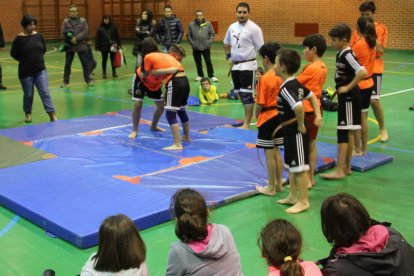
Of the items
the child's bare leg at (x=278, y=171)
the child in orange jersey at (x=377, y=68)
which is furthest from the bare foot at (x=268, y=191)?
the child in orange jersey at (x=377, y=68)

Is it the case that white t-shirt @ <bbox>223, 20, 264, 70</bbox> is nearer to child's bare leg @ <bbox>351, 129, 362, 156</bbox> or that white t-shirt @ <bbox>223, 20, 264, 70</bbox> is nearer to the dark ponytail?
the dark ponytail

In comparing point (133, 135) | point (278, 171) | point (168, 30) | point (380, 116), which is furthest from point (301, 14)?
point (278, 171)

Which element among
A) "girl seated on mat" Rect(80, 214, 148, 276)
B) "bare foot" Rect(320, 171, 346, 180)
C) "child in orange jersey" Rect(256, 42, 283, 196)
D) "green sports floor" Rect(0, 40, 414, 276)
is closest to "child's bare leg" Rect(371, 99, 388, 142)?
"green sports floor" Rect(0, 40, 414, 276)

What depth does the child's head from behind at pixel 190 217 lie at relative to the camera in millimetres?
2695

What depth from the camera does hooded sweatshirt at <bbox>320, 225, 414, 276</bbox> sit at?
2502mm

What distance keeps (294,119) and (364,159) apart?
2017 mm

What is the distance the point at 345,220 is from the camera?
254 centimetres

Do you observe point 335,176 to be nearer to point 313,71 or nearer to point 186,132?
point 313,71

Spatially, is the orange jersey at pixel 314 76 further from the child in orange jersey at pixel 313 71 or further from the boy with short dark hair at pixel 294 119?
the boy with short dark hair at pixel 294 119

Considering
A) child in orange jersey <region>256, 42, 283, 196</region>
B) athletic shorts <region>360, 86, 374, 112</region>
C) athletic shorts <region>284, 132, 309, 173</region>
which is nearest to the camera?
athletic shorts <region>284, 132, 309, 173</region>

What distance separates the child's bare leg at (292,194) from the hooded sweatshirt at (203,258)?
2.36m

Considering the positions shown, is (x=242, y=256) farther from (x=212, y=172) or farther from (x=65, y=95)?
(x=65, y=95)

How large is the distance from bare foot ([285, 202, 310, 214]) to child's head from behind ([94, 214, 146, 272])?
2.61 m

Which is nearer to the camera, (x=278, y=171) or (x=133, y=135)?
(x=278, y=171)
